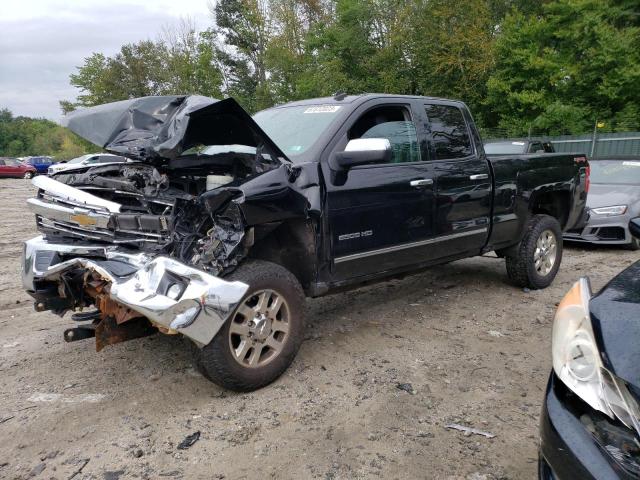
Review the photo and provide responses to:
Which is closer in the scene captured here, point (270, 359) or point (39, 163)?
point (270, 359)

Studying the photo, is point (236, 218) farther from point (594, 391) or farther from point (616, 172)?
point (616, 172)

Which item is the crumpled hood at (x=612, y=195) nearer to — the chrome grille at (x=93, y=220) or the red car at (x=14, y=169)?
the chrome grille at (x=93, y=220)

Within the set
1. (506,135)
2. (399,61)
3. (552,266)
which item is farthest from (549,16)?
(552,266)

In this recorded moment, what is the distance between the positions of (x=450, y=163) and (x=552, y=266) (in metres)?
2.24

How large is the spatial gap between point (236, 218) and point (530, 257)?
145 inches

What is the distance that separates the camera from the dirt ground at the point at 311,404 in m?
2.52

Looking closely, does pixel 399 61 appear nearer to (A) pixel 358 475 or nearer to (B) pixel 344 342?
(B) pixel 344 342

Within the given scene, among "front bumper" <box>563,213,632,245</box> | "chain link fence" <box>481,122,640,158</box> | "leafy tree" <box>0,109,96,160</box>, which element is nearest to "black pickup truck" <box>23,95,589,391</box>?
"front bumper" <box>563,213,632,245</box>

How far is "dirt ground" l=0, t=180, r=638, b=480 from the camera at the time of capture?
252cm

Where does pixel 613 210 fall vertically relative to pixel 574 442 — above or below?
below

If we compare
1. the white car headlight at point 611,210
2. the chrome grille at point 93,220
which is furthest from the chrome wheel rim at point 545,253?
the chrome grille at point 93,220

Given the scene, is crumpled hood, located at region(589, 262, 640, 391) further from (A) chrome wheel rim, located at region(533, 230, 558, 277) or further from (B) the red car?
(B) the red car

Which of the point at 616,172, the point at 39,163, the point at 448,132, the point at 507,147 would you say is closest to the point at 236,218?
the point at 448,132

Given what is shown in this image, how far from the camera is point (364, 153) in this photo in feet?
11.1
